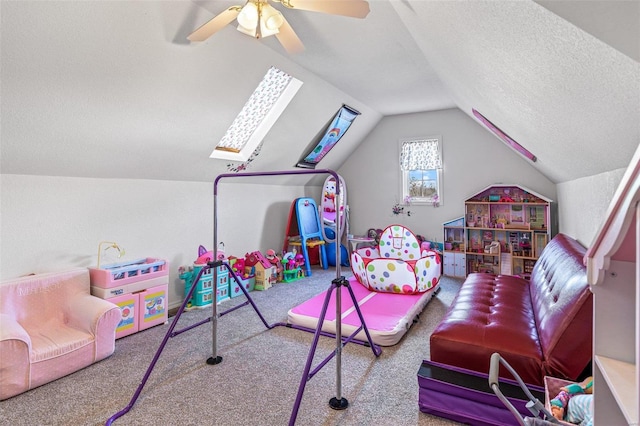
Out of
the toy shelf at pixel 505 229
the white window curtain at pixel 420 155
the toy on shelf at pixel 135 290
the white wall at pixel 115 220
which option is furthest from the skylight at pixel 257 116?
the toy shelf at pixel 505 229

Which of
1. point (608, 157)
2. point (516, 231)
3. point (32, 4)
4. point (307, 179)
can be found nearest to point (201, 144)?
point (32, 4)

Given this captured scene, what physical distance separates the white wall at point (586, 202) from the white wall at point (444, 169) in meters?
1.03

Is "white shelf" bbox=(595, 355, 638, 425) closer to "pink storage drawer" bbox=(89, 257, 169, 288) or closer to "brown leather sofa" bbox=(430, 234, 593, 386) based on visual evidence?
"brown leather sofa" bbox=(430, 234, 593, 386)

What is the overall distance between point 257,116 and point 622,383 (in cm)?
400

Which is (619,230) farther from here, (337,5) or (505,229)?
(505,229)

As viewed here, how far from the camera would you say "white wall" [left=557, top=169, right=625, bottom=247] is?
6.95 feet

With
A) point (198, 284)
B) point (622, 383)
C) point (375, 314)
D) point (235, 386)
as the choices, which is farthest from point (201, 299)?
point (622, 383)

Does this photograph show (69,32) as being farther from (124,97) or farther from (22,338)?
(22,338)

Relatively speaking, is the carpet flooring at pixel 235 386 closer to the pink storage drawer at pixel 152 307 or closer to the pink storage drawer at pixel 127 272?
the pink storage drawer at pixel 152 307

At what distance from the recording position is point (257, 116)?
4141mm

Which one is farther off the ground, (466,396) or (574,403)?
(574,403)

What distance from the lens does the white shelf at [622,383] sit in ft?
2.28

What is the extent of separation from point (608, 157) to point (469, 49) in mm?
961

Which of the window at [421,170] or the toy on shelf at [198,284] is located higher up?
the window at [421,170]
